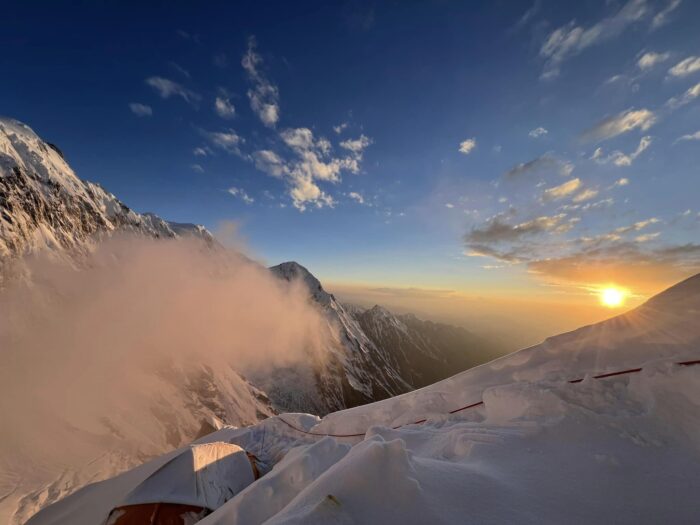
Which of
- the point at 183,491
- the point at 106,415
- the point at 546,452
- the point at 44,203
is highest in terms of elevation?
the point at 44,203

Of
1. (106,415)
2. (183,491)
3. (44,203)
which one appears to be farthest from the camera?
(44,203)

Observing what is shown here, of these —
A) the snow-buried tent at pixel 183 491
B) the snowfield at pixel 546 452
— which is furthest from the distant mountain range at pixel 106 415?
the snowfield at pixel 546 452

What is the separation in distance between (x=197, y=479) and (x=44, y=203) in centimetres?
10894

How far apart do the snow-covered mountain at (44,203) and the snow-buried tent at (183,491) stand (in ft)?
257

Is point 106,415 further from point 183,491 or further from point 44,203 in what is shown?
point 44,203

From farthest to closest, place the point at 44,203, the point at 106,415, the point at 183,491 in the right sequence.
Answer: the point at 44,203, the point at 106,415, the point at 183,491

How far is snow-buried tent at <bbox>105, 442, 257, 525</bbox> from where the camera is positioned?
7.73 m

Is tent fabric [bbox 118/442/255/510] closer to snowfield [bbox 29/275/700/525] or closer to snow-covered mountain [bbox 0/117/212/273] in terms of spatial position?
snowfield [bbox 29/275/700/525]

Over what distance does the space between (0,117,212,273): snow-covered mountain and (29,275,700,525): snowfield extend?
85093 mm

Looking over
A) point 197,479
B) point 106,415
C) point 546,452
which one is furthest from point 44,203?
point 546,452

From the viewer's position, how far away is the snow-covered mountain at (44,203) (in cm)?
6542

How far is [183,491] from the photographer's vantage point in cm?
820

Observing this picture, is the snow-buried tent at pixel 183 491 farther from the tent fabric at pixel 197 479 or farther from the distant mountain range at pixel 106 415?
the distant mountain range at pixel 106 415

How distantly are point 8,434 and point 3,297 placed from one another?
38659 millimetres
